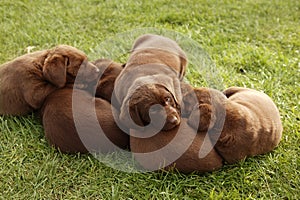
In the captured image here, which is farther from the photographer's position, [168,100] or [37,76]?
[37,76]

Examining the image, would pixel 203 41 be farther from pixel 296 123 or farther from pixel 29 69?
pixel 29 69

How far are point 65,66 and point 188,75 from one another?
1358mm

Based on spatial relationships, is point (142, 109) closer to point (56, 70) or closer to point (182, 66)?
point (56, 70)

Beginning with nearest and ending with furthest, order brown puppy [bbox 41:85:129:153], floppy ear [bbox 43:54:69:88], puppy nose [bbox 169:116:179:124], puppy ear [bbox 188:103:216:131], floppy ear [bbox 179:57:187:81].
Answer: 1. puppy nose [bbox 169:116:179:124]
2. puppy ear [bbox 188:103:216:131]
3. brown puppy [bbox 41:85:129:153]
4. floppy ear [bbox 43:54:69:88]
5. floppy ear [bbox 179:57:187:81]

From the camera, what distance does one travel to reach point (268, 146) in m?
3.32

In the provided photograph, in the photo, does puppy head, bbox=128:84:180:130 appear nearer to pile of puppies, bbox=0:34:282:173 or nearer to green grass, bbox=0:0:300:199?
pile of puppies, bbox=0:34:282:173

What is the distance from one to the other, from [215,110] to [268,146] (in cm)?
56

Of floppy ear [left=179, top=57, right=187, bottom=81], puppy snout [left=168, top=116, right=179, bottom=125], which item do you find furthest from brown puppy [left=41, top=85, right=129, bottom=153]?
floppy ear [left=179, top=57, right=187, bottom=81]

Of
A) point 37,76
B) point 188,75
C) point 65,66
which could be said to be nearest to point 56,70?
point 65,66

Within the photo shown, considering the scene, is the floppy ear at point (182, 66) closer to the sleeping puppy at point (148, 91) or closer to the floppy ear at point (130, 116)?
the sleeping puppy at point (148, 91)

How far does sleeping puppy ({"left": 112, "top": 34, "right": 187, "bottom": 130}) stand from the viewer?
9.71ft

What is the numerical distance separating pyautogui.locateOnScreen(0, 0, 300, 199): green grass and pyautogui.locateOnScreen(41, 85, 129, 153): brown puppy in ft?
0.33

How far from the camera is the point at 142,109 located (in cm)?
296

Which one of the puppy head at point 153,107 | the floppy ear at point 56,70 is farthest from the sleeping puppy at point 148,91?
the floppy ear at point 56,70
